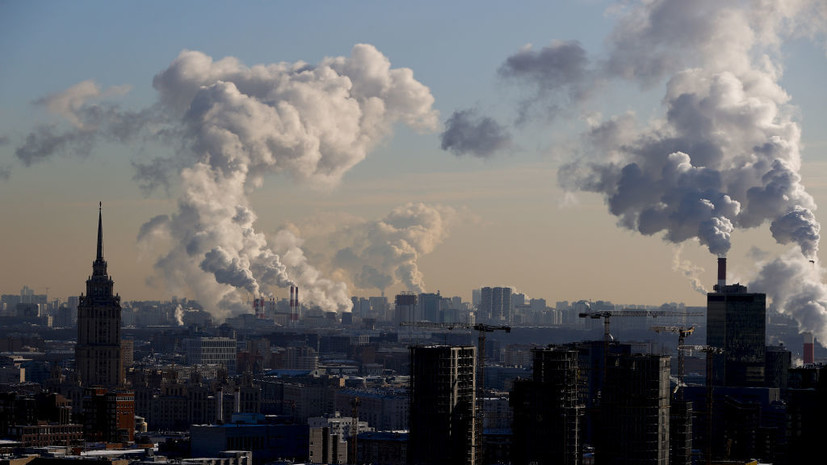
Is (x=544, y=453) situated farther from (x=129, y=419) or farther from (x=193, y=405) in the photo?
(x=193, y=405)

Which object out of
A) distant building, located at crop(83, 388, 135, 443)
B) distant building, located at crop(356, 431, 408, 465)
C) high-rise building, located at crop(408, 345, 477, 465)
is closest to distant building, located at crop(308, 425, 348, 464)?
distant building, located at crop(356, 431, 408, 465)

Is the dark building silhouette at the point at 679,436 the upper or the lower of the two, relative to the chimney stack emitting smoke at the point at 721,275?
lower

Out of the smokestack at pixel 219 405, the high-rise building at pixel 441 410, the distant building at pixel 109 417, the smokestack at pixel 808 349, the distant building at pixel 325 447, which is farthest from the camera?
the smokestack at pixel 219 405

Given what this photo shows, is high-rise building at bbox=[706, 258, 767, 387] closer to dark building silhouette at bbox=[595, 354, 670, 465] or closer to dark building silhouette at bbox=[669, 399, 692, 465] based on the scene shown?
dark building silhouette at bbox=[669, 399, 692, 465]

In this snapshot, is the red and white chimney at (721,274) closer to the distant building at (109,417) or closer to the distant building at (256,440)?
the distant building at (256,440)

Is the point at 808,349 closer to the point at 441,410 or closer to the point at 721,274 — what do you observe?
the point at 721,274

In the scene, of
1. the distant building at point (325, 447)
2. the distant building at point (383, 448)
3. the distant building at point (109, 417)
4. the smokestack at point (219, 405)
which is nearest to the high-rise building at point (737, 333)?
the distant building at point (383, 448)

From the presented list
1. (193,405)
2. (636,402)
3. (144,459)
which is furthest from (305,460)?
(193,405)
